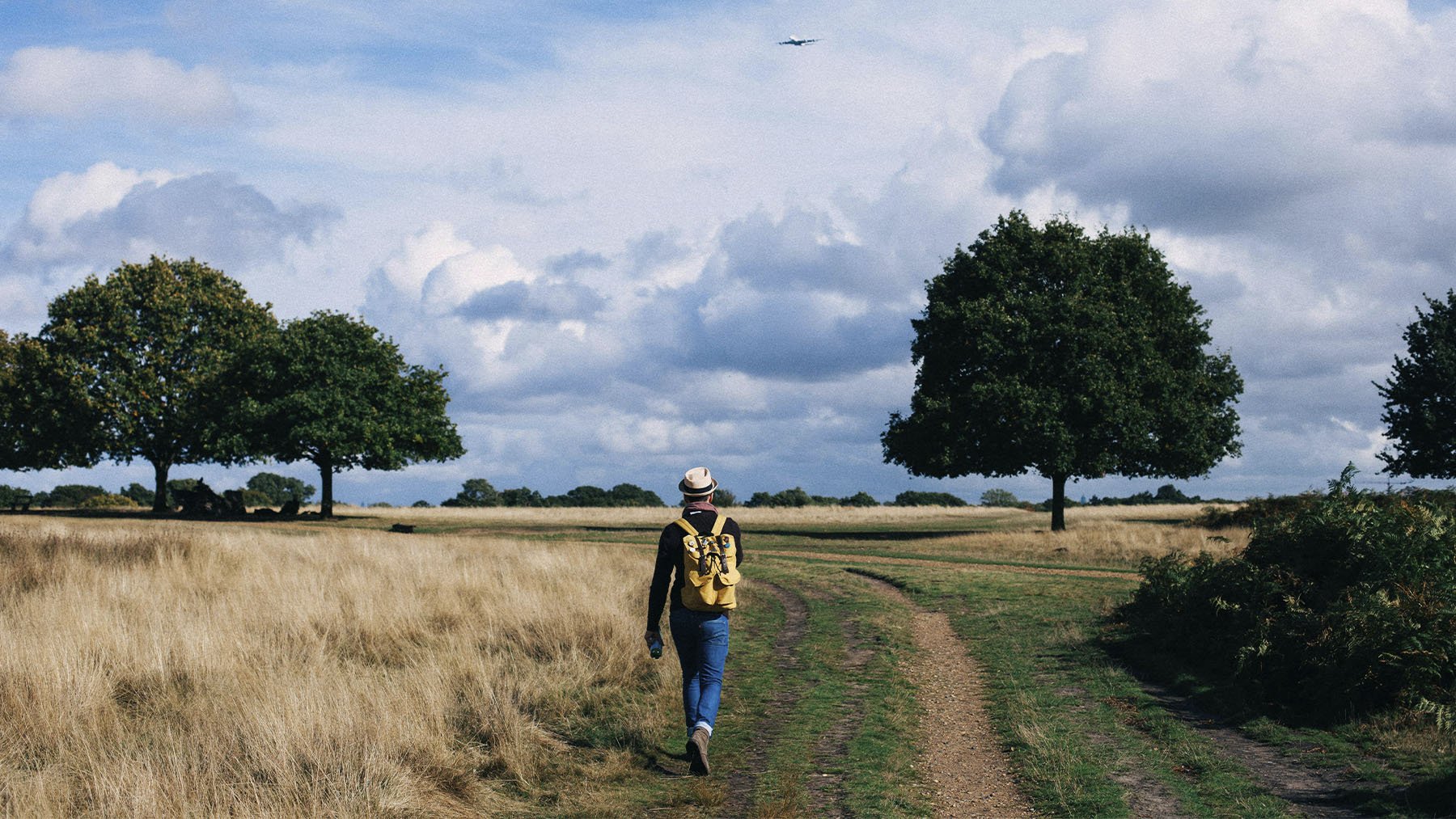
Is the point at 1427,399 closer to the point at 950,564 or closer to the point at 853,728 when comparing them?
the point at 950,564

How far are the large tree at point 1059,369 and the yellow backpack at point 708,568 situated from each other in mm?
32874

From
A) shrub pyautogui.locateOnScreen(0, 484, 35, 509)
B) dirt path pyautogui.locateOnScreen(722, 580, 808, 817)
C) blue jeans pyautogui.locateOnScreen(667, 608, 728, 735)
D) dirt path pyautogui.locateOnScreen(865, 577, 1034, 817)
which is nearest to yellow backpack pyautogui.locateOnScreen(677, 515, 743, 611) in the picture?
blue jeans pyautogui.locateOnScreen(667, 608, 728, 735)

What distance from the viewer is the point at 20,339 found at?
55.3 metres

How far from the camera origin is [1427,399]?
1900 inches

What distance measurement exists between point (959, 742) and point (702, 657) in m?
2.84

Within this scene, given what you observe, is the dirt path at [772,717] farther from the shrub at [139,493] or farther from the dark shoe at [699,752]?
the shrub at [139,493]

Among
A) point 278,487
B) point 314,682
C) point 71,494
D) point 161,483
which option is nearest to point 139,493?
point 71,494

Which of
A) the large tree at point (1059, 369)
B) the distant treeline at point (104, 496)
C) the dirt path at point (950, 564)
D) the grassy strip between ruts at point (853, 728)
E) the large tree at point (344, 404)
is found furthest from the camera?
the distant treeline at point (104, 496)

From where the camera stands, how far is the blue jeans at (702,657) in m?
9.00

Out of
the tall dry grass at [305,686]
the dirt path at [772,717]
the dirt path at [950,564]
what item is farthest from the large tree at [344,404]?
the dirt path at [772,717]

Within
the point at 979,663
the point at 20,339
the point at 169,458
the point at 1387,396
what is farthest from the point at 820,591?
the point at 20,339

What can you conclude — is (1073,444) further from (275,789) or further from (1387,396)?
(275,789)

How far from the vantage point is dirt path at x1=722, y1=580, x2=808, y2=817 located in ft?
26.7

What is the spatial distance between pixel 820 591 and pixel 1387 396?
139 feet
